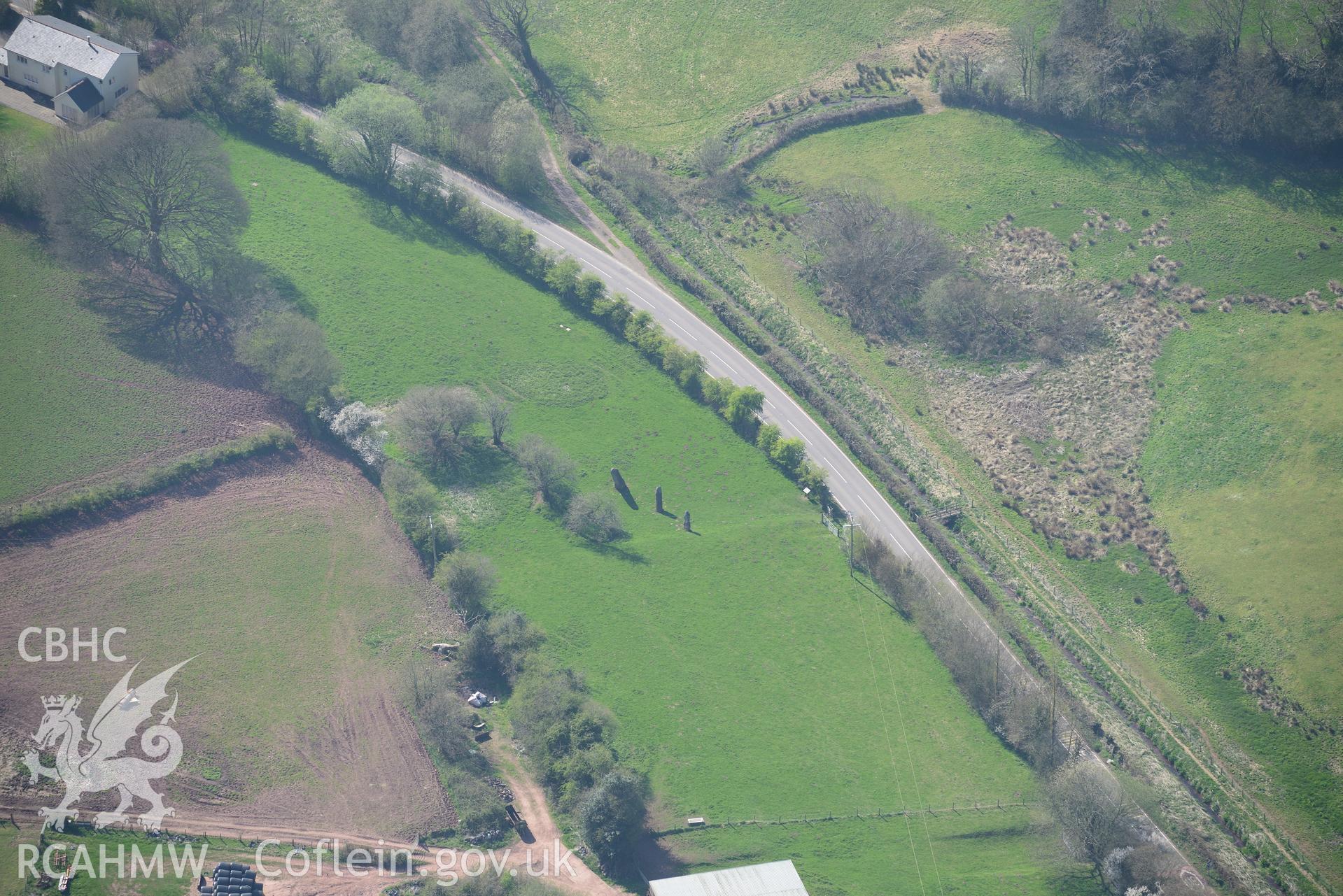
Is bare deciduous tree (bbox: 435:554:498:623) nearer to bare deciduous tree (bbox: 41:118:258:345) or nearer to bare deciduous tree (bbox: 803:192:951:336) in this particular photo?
bare deciduous tree (bbox: 41:118:258:345)

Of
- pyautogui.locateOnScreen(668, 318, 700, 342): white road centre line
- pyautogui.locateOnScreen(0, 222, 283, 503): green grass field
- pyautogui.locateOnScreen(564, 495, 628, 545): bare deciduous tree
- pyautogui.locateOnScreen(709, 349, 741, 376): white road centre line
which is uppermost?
pyautogui.locateOnScreen(0, 222, 283, 503): green grass field

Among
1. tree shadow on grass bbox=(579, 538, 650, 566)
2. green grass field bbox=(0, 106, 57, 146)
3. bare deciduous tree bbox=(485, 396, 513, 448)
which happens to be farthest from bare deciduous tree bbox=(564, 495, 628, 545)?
green grass field bbox=(0, 106, 57, 146)

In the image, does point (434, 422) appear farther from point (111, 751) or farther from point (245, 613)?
point (111, 751)

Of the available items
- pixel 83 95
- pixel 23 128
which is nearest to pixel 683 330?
pixel 83 95

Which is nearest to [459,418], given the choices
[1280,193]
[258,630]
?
[258,630]

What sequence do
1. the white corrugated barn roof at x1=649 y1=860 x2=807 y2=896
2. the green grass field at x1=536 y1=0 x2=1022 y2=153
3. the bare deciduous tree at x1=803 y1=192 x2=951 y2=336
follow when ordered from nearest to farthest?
the white corrugated barn roof at x1=649 y1=860 x2=807 y2=896 < the bare deciduous tree at x1=803 y1=192 x2=951 y2=336 < the green grass field at x1=536 y1=0 x2=1022 y2=153

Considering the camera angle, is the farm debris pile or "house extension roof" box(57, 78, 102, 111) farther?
"house extension roof" box(57, 78, 102, 111)

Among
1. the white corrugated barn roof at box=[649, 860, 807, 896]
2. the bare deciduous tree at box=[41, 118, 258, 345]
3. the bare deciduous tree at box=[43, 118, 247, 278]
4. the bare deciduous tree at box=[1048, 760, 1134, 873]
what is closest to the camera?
the white corrugated barn roof at box=[649, 860, 807, 896]

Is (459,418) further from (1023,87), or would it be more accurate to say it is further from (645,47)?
(1023,87)

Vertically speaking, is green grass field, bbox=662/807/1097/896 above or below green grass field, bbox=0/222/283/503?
below
